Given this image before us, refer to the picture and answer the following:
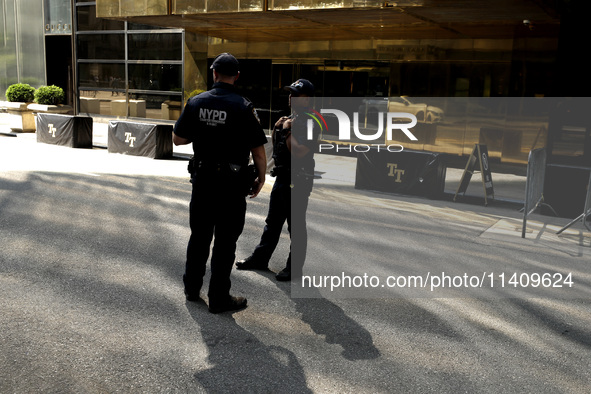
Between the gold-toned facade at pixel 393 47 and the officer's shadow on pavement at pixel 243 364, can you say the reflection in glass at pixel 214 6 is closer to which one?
the gold-toned facade at pixel 393 47

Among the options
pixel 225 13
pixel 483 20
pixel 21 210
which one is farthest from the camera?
pixel 225 13

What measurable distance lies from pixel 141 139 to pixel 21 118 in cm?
840

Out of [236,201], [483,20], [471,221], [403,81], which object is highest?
[483,20]

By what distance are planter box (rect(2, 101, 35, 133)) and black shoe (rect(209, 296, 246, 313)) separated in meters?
18.4

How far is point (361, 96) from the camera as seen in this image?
58.3ft

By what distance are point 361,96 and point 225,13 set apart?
16.5 ft

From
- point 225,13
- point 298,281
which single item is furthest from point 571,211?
point 225,13

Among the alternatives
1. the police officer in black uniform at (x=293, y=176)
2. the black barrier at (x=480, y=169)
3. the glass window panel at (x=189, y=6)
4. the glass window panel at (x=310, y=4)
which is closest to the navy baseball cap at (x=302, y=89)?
the police officer in black uniform at (x=293, y=176)

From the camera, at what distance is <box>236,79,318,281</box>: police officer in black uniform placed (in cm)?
537

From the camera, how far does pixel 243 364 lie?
388 cm

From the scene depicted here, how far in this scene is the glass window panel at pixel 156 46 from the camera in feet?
68.7

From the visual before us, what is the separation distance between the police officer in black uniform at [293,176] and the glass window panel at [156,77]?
1641 centimetres

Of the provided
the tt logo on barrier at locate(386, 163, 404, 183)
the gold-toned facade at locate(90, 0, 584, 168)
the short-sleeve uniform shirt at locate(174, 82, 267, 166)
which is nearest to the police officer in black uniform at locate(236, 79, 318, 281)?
the short-sleeve uniform shirt at locate(174, 82, 267, 166)

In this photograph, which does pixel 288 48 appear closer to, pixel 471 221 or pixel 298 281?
pixel 471 221
